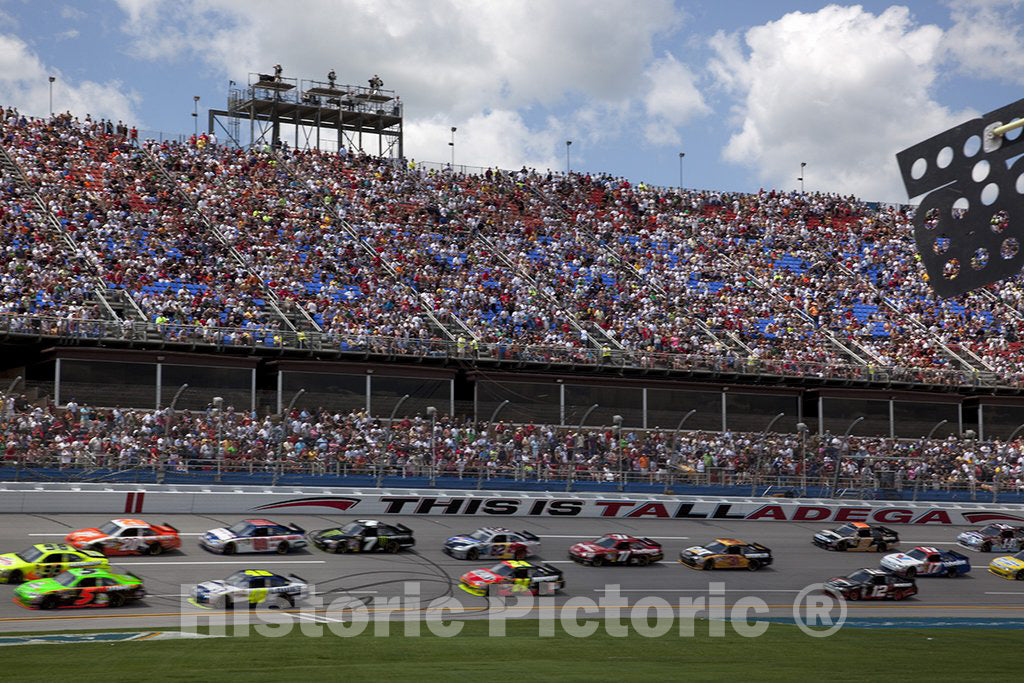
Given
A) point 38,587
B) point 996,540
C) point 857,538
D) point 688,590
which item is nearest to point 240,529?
point 38,587

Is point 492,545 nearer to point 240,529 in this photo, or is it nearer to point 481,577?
point 481,577

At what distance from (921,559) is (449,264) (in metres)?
26.2

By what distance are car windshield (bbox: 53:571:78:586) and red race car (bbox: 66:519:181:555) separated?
3860 mm

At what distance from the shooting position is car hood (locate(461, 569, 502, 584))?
31.5m

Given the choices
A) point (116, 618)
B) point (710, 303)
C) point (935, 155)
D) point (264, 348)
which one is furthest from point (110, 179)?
point (935, 155)

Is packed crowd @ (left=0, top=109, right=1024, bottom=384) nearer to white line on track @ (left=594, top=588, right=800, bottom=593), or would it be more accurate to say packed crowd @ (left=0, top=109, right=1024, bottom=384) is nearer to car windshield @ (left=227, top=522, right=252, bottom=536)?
car windshield @ (left=227, top=522, right=252, bottom=536)

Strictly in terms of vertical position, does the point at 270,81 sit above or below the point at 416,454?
above

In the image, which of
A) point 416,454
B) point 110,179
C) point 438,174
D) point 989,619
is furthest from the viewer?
point 438,174

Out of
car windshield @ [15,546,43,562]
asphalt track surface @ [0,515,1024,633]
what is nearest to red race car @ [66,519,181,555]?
asphalt track surface @ [0,515,1024,633]

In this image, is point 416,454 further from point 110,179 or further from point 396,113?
point 396,113

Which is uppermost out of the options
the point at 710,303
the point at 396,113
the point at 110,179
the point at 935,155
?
the point at 396,113

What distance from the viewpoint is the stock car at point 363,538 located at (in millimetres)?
34875

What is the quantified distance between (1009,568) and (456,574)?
19232 mm

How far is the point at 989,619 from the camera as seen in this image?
32594 millimetres
